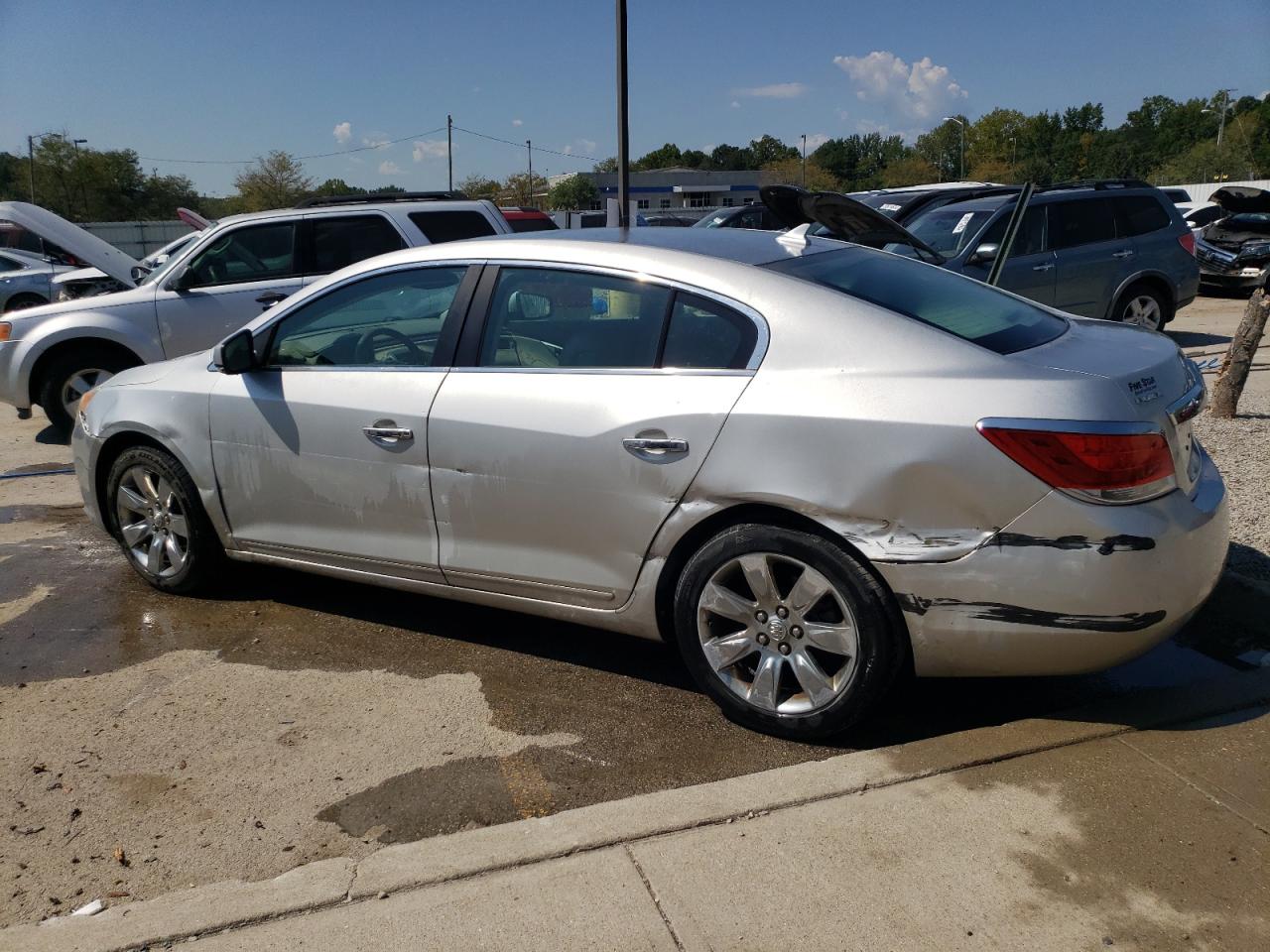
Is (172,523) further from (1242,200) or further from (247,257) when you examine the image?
(1242,200)

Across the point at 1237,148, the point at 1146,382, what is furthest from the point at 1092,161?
the point at 1146,382

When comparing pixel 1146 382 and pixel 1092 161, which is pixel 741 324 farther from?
pixel 1092 161

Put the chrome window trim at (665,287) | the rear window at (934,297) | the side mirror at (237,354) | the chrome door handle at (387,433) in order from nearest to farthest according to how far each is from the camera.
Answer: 1. the chrome window trim at (665,287)
2. the rear window at (934,297)
3. the chrome door handle at (387,433)
4. the side mirror at (237,354)

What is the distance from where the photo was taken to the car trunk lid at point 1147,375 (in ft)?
10.7

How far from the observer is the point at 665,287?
3.76 m

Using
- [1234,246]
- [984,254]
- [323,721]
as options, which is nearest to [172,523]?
[323,721]

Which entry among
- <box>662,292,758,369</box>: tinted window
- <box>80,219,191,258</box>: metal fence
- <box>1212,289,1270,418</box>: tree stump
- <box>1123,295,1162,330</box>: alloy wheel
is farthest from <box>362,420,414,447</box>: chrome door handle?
<box>80,219,191,258</box>: metal fence

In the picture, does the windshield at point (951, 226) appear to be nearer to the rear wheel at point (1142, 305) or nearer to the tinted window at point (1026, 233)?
the tinted window at point (1026, 233)

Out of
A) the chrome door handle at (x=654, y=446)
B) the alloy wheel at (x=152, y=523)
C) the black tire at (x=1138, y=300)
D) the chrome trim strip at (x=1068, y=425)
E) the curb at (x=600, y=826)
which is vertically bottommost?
the curb at (x=600, y=826)

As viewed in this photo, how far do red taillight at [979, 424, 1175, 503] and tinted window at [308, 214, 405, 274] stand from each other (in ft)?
22.2

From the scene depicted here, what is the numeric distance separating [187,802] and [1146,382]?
3.22 metres

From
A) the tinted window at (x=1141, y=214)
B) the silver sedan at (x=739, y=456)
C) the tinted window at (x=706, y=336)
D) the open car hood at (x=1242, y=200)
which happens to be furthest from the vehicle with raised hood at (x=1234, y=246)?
the tinted window at (x=706, y=336)

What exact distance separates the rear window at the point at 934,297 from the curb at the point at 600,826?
1269 millimetres

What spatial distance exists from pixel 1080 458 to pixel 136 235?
41.2 meters
